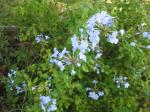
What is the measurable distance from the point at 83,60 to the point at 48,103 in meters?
0.39

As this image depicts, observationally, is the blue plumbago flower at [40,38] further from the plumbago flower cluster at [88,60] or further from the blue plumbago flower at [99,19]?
the blue plumbago flower at [99,19]

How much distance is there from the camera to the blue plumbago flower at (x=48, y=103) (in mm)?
2756

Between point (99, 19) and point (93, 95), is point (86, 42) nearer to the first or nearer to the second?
point (99, 19)

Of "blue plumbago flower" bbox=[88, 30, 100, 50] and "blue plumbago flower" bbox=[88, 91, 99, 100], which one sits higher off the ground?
"blue plumbago flower" bbox=[88, 30, 100, 50]

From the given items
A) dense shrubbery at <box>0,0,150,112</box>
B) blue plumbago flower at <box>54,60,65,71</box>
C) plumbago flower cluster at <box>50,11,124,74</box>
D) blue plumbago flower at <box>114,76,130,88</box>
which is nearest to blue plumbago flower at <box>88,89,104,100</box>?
dense shrubbery at <box>0,0,150,112</box>

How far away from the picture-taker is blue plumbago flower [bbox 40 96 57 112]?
276cm

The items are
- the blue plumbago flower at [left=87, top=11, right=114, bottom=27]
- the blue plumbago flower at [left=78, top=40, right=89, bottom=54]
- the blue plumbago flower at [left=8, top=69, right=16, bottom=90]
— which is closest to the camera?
the blue plumbago flower at [left=78, top=40, right=89, bottom=54]

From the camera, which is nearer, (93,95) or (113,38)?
(113,38)

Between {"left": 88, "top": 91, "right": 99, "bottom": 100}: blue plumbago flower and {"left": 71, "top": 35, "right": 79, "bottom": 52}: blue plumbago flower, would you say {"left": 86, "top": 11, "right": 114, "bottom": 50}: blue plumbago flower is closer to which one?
{"left": 71, "top": 35, "right": 79, "bottom": 52}: blue plumbago flower

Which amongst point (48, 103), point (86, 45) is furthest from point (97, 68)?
point (48, 103)

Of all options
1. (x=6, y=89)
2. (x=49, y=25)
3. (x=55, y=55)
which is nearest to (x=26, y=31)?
(x=49, y=25)

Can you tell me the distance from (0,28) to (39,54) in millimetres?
545

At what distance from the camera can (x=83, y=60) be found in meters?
2.69

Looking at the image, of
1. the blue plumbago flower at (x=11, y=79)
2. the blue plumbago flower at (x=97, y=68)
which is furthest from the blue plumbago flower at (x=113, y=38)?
the blue plumbago flower at (x=11, y=79)
